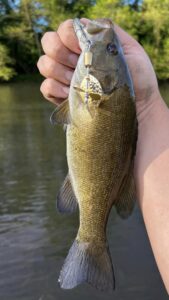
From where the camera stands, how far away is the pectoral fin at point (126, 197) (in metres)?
1.98

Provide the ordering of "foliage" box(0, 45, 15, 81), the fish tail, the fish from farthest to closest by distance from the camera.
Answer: "foliage" box(0, 45, 15, 81), the fish tail, the fish

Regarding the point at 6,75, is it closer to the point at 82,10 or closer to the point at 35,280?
the point at 82,10

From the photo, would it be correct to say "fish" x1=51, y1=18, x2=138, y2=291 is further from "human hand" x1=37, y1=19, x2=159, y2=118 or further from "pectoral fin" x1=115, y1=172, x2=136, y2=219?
"human hand" x1=37, y1=19, x2=159, y2=118

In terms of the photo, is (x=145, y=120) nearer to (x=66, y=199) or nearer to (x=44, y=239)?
(x=66, y=199)

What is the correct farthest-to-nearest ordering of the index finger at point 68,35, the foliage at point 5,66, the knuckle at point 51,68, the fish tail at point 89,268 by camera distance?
1. the foliage at point 5,66
2. the knuckle at point 51,68
3. the index finger at point 68,35
4. the fish tail at point 89,268

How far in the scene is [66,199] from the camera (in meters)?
2.11

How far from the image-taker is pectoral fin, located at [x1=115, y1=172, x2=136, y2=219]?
6.48ft

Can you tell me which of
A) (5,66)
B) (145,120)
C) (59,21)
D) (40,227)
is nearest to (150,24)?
(59,21)

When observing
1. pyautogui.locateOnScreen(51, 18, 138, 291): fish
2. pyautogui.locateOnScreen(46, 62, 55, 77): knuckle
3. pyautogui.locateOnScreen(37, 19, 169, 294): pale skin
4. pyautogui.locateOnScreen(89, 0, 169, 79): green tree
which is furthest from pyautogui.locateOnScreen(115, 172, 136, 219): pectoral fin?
pyautogui.locateOnScreen(89, 0, 169, 79): green tree

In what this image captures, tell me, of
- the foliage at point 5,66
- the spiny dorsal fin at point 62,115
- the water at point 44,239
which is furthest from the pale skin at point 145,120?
the foliage at point 5,66

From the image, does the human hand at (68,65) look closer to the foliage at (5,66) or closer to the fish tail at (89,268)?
the fish tail at (89,268)

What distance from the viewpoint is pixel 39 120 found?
62.4 feet

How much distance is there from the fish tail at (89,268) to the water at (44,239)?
4.76 m

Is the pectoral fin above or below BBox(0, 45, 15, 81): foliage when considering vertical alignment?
above
